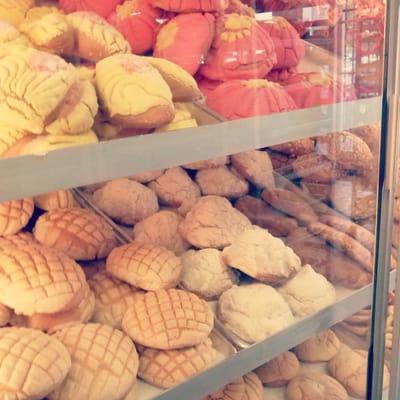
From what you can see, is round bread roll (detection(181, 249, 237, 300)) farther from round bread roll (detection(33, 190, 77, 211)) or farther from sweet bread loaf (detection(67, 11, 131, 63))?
sweet bread loaf (detection(67, 11, 131, 63))

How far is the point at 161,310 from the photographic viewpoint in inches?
38.9

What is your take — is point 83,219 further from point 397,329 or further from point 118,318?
point 397,329

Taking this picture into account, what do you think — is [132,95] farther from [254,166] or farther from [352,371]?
[352,371]

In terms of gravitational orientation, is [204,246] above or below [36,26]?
below

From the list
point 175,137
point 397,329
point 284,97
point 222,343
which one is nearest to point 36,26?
point 175,137

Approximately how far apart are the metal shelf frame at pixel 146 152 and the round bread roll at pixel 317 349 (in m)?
0.59

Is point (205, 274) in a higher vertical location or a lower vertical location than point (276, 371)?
higher

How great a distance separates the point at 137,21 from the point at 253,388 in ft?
2.79

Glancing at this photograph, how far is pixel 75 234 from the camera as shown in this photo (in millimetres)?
1017

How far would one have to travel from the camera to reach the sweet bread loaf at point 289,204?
1.43 metres

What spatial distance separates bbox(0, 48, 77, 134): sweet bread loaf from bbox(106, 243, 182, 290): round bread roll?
1.16 ft

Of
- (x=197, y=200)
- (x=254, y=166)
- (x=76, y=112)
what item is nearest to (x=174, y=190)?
(x=197, y=200)

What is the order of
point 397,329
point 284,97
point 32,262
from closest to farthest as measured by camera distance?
point 32,262, point 284,97, point 397,329

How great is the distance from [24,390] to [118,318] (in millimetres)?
277
